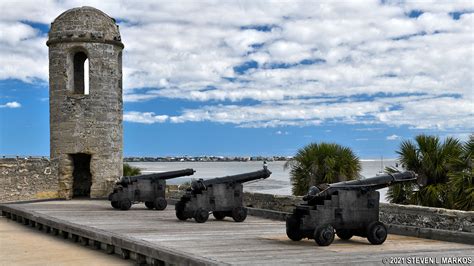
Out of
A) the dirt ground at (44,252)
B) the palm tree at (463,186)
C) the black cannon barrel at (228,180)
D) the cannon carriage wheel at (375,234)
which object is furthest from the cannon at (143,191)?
the cannon carriage wheel at (375,234)

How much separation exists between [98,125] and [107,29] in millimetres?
2987

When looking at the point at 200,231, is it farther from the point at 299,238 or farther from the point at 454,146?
the point at 454,146

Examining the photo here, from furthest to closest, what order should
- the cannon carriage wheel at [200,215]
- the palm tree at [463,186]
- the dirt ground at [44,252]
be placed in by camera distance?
the cannon carriage wheel at [200,215] → the palm tree at [463,186] → the dirt ground at [44,252]

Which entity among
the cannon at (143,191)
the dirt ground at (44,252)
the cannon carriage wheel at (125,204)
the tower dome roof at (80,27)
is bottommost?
the dirt ground at (44,252)

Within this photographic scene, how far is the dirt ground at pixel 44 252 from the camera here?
9.72 meters

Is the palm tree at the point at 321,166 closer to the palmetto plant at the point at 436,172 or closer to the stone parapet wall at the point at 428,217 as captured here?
the palmetto plant at the point at 436,172

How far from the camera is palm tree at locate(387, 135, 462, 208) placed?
13.1 metres

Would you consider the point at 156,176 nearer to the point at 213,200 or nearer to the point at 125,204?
the point at 125,204

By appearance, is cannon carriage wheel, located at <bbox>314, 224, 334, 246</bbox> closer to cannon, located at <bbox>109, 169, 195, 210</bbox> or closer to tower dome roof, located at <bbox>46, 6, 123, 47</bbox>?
cannon, located at <bbox>109, 169, 195, 210</bbox>

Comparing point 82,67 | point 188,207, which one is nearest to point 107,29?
point 82,67

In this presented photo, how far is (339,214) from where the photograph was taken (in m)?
9.07

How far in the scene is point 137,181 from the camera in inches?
647

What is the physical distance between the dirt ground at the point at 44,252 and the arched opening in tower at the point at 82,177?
25.5ft

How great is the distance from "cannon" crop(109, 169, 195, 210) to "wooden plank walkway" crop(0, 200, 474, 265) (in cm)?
204
